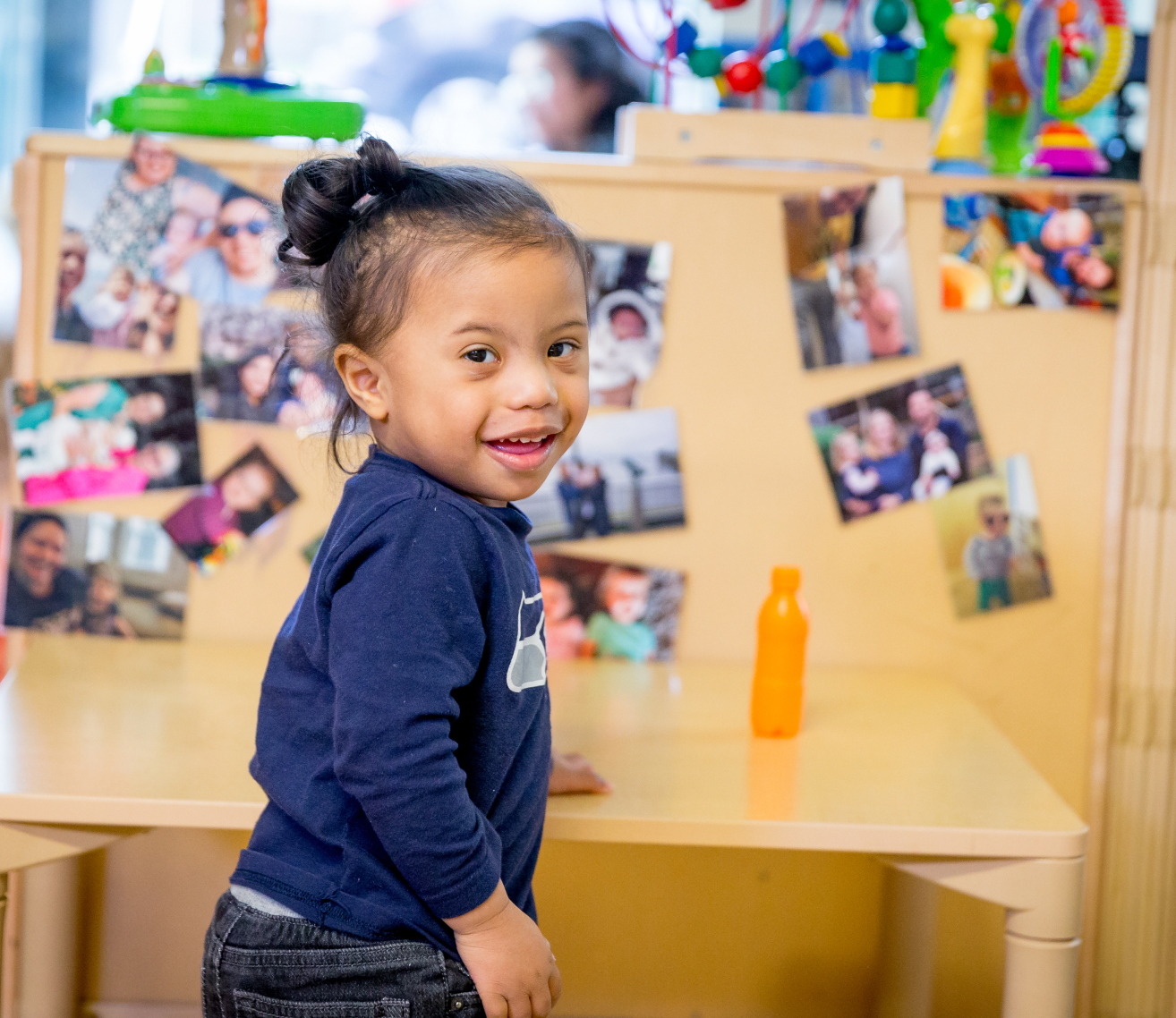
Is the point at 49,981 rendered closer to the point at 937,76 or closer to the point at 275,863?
the point at 275,863

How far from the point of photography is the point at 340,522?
786 mm

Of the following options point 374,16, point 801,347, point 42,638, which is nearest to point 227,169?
point 42,638

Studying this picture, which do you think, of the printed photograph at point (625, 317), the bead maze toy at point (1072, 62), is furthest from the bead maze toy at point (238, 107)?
the bead maze toy at point (1072, 62)

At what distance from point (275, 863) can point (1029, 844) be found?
525 millimetres

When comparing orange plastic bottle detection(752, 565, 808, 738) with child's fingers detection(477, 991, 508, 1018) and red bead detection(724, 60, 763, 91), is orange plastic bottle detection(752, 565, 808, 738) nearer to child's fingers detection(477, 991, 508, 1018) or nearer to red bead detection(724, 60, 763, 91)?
child's fingers detection(477, 991, 508, 1018)

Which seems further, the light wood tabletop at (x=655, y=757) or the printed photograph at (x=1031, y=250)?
the printed photograph at (x=1031, y=250)

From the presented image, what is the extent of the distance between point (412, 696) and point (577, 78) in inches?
81.2

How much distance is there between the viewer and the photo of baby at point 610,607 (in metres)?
1.39

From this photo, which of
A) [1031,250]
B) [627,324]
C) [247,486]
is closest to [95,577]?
[247,486]

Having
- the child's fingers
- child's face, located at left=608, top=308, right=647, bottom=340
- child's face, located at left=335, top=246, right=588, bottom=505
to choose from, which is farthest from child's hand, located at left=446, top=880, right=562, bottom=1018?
child's face, located at left=608, top=308, right=647, bottom=340

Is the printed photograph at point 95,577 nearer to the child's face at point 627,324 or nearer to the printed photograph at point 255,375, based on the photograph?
the printed photograph at point 255,375

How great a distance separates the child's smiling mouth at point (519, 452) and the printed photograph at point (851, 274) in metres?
0.64

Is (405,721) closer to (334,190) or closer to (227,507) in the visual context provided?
(334,190)

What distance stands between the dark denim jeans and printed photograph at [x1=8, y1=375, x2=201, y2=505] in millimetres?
689
